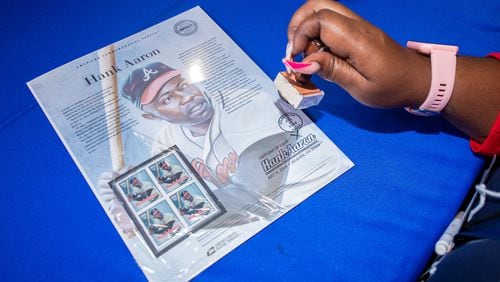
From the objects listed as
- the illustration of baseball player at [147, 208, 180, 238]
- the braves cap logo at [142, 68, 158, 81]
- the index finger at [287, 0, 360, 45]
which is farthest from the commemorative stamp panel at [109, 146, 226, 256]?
the index finger at [287, 0, 360, 45]

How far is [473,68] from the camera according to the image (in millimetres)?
551

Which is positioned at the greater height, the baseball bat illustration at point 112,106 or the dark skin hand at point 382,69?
the baseball bat illustration at point 112,106

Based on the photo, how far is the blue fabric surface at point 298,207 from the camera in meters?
0.48

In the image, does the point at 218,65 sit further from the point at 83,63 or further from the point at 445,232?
the point at 445,232

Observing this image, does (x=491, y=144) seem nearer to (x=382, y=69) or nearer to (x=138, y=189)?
(x=382, y=69)

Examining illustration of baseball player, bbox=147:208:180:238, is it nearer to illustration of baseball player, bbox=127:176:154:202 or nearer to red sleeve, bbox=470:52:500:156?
illustration of baseball player, bbox=127:176:154:202

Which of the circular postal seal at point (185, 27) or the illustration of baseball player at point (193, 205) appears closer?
the illustration of baseball player at point (193, 205)

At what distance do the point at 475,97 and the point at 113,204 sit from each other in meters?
0.50

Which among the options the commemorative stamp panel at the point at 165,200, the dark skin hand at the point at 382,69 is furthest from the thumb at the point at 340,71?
→ the commemorative stamp panel at the point at 165,200

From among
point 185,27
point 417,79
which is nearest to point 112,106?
point 185,27

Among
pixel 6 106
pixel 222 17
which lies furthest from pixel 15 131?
pixel 222 17

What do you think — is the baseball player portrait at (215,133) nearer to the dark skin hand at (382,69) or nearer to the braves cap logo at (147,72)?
the braves cap logo at (147,72)

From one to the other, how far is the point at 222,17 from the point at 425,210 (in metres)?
0.43

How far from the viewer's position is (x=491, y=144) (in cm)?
55
